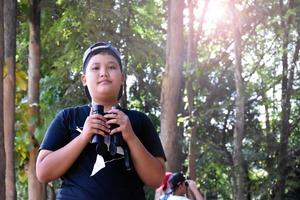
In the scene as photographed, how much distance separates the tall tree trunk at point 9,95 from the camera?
28.2 feet

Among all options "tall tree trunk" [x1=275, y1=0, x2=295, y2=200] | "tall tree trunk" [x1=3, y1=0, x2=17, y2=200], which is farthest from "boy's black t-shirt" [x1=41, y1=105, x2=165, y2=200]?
"tall tree trunk" [x1=275, y1=0, x2=295, y2=200]

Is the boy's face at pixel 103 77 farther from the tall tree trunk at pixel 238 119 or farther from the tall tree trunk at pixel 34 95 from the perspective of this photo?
the tall tree trunk at pixel 238 119

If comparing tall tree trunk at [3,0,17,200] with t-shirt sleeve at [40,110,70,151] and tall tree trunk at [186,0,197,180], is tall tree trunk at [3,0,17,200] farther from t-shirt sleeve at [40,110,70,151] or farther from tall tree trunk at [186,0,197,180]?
t-shirt sleeve at [40,110,70,151]

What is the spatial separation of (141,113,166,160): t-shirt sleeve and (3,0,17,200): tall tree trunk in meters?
6.32

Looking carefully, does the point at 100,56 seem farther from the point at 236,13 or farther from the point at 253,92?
the point at 253,92

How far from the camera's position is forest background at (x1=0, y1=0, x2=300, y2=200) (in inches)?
428

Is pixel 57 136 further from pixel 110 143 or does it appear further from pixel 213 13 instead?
pixel 213 13

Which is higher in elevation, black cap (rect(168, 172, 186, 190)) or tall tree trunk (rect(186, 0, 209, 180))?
tall tree trunk (rect(186, 0, 209, 180))

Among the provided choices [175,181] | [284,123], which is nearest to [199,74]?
[284,123]

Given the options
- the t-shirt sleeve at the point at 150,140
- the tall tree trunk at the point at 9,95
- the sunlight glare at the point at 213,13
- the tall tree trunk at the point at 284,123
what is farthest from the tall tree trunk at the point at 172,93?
the t-shirt sleeve at the point at 150,140

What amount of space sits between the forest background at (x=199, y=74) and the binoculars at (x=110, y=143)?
25.2ft

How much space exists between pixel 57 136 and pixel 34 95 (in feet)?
30.9

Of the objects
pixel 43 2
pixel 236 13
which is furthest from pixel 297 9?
pixel 43 2

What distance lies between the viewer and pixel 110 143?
2.32m
